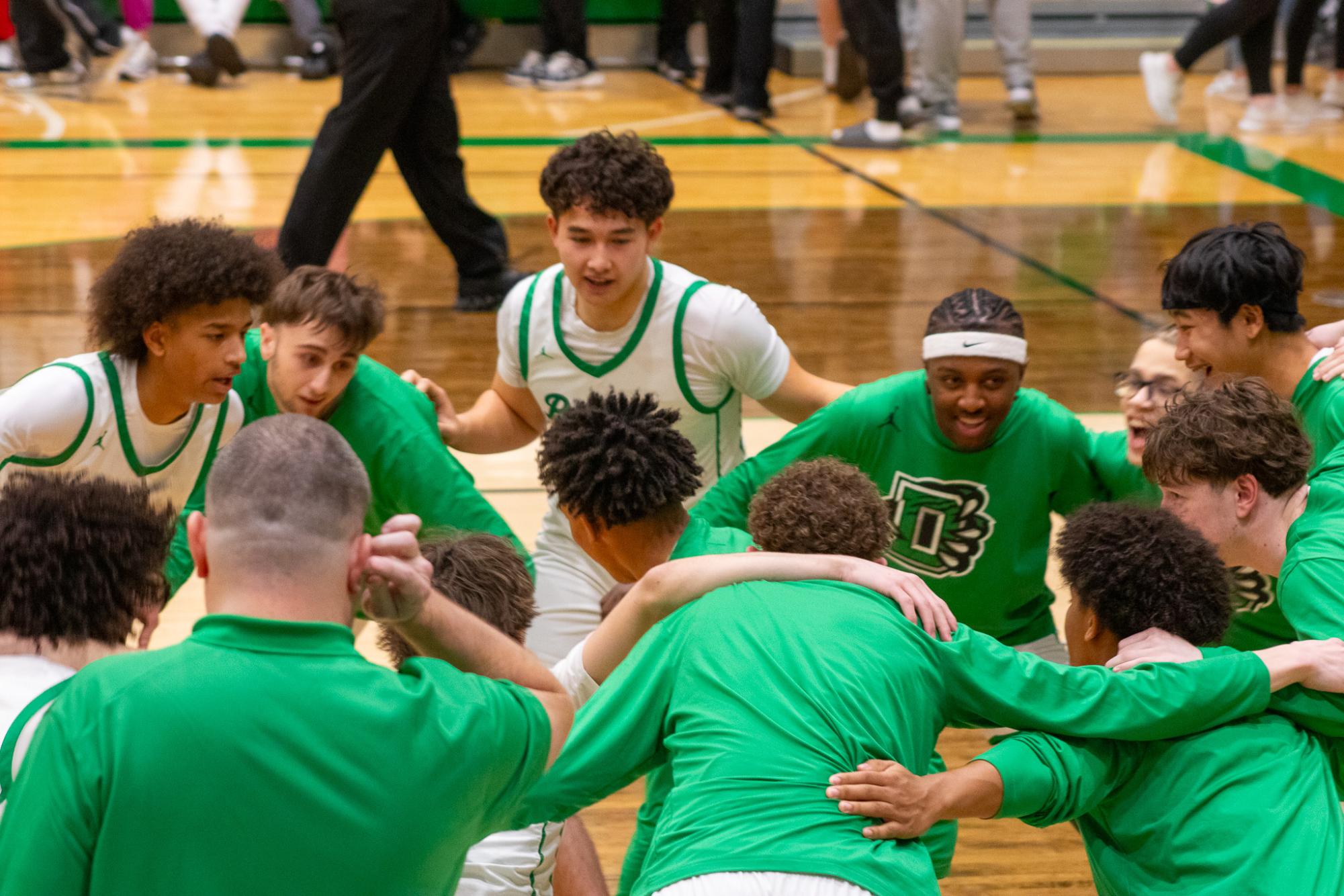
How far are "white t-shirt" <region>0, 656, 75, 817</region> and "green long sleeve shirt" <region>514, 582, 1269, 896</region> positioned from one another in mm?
725

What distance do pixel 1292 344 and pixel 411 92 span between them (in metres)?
3.73

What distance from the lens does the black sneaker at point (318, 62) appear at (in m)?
12.2

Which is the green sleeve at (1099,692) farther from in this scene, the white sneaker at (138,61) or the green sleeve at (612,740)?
the white sneaker at (138,61)

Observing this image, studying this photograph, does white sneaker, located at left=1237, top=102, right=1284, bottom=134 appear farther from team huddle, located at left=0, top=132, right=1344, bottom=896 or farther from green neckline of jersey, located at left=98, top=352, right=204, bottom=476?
green neckline of jersey, located at left=98, top=352, right=204, bottom=476

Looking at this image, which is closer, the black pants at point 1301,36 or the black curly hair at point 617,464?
the black curly hair at point 617,464

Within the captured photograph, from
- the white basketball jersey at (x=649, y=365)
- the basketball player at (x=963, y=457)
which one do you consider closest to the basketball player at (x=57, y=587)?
the basketball player at (x=963, y=457)

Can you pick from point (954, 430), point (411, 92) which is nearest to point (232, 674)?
point (954, 430)

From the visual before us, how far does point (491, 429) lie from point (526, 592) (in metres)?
1.51

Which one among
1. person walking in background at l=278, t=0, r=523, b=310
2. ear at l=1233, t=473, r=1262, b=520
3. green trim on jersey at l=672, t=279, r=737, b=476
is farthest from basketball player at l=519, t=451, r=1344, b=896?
person walking in background at l=278, t=0, r=523, b=310

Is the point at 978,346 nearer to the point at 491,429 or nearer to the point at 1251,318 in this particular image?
the point at 1251,318

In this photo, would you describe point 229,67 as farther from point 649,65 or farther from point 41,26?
point 649,65

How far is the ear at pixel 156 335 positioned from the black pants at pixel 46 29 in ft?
29.2

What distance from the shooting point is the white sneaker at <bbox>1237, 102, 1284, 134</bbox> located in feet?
35.4

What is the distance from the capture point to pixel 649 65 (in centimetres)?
1357
